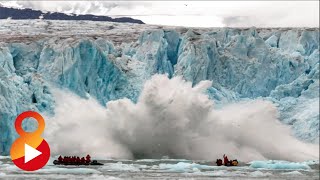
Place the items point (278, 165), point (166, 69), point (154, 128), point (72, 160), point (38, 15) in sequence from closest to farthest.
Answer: point (72, 160)
point (278, 165)
point (154, 128)
point (166, 69)
point (38, 15)

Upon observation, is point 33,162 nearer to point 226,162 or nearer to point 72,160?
point 72,160

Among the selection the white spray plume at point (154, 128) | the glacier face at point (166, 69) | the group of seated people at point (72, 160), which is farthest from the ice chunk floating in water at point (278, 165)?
the group of seated people at point (72, 160)

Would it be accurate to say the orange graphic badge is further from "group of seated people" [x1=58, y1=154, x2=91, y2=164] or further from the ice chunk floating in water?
the ice chunk floating in water

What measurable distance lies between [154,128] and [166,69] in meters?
9.52

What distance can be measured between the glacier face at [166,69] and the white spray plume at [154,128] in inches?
53.2

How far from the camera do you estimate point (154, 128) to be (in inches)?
1738

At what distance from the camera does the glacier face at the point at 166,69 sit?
43.0 m

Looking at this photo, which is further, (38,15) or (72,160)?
(38,15)

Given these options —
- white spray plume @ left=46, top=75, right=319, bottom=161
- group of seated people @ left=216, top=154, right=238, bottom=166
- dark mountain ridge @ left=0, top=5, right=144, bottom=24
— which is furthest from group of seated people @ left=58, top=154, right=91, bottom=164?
dark mountain ridge @ left=0, top=5, right=144, bottom=24

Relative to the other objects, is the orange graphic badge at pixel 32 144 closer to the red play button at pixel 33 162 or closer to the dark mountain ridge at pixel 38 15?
the red play button at pixel 33 162

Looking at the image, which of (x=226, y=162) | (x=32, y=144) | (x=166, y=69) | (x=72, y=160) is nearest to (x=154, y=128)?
(x=226, y=162)

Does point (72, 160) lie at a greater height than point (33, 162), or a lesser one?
greater

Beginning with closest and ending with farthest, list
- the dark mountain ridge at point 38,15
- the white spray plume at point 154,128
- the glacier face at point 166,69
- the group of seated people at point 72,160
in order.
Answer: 1. the group of seated people at point 72,160
2. the glacier face at point 166,69
3. the white spray plume at point 154,128
4. the dark mountain ridge at point 38,15

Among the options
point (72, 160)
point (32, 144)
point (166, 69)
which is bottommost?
point (32, 144)
